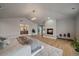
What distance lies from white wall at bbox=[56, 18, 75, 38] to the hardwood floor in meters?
0.14

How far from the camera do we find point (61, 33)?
2.07m

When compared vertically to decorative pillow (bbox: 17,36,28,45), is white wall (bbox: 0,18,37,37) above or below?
above

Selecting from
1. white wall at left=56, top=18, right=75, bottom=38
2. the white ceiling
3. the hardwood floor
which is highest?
the white ceiling

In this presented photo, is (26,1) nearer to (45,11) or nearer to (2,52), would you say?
(45,11)

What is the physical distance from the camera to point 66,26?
207 centimetres

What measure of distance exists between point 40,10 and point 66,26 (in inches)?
18.9

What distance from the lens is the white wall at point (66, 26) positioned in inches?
80.6

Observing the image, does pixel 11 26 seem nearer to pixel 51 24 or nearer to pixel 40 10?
pixel 40 10

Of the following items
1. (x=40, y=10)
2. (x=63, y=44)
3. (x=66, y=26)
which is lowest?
(x=63, y=44)

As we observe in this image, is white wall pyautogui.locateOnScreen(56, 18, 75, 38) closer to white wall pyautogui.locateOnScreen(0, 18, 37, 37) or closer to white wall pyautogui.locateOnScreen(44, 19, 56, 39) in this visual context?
white wall pyautogui.locateOnScreen(44, 19, 56, 39)

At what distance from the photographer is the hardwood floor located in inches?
79.0

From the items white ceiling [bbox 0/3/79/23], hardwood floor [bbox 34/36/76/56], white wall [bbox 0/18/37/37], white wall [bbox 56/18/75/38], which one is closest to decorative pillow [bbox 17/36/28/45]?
white wall [bbox 0/18/37/37]

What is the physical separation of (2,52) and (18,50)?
244mm

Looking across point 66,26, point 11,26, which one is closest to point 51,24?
point 66,26
